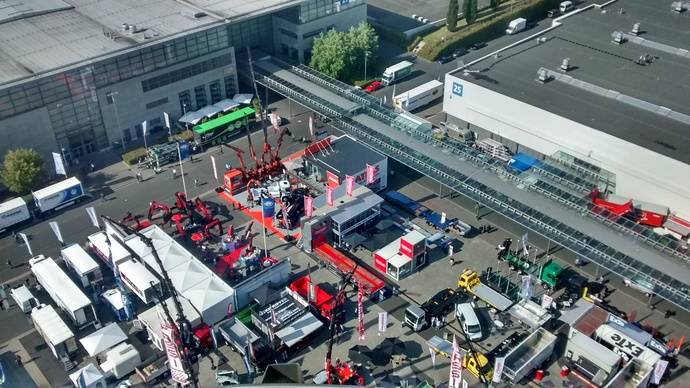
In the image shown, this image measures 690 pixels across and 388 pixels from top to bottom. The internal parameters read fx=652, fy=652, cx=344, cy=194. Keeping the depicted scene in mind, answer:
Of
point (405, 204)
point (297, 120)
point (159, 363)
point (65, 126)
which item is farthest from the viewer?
point (297, 120)

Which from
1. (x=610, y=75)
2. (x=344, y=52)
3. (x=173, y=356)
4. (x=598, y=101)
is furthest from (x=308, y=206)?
(x=610, y=75)

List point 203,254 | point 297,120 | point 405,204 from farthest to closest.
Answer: point 297,120 < point 405,204 < point 203,254

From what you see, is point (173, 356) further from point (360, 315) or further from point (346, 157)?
point (346, 157)

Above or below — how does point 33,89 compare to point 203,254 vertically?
above

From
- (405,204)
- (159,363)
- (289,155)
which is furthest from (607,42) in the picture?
(159,363)

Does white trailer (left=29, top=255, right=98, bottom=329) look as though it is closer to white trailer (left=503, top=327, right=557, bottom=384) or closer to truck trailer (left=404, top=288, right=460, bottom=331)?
truck trailer (left=404, top=288, right=460, bottom=331)

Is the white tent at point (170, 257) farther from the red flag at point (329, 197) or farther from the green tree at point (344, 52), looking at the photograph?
the green tree at point (344, 52)

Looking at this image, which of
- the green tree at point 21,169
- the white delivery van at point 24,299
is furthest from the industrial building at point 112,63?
the white delivery van at point 24,299

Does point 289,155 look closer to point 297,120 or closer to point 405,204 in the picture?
point 297,120
